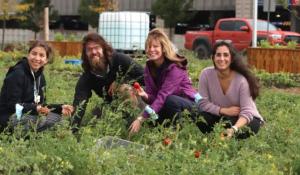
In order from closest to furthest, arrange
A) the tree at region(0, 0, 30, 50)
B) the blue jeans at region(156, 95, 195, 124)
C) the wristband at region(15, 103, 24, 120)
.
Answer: the wristband at region(15, 103, 24, 120) < the blue jeans at region(156, 95, 195, 124) < the tree at region(0, 0, 30, 50)

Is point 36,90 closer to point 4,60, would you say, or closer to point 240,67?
point 240,67

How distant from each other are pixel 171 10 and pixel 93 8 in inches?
173

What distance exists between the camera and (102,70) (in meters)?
5.80

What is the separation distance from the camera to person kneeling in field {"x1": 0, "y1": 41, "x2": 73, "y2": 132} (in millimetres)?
5164

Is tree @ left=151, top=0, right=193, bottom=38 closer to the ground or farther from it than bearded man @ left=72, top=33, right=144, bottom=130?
farther from it

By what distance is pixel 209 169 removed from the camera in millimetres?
3533

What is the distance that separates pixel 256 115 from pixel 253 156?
3.90 feet

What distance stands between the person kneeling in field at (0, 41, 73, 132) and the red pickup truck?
15.3 m

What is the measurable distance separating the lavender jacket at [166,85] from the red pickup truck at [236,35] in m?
14.6

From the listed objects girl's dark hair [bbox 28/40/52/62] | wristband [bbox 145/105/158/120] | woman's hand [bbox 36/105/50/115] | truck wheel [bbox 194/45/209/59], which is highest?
girl's dark hair [bbox 28/40/52/62]

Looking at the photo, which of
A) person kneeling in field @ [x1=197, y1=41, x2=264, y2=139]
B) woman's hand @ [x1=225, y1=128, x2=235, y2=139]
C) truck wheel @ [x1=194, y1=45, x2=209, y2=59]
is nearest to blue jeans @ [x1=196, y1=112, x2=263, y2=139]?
person kneeling in field @ [x1=197, y1=41, x2=264, y2=139]

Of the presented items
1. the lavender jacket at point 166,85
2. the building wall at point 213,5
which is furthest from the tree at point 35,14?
the lavender jacket at point 166,85

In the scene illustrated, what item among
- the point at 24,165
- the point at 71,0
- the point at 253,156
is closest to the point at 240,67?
the point at 253,156

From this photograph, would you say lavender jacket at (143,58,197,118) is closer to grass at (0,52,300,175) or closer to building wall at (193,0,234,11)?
grass at (0,52,300,175)
